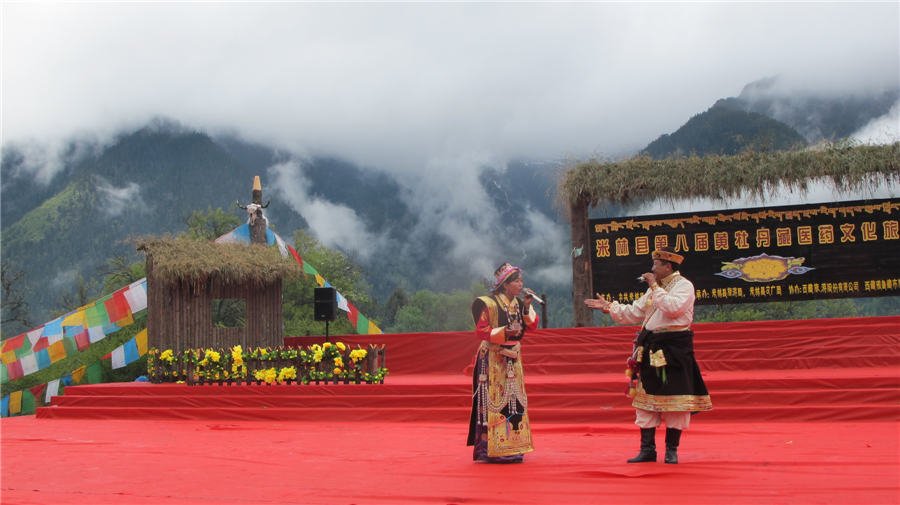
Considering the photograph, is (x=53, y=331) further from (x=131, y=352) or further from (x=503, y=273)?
(x=503, y=273)

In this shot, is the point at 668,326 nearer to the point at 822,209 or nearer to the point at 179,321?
the point at 822,209

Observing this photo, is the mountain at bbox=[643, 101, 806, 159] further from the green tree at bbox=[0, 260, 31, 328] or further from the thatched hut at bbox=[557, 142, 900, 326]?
the green tree at bbox=[0, 260, 31, 328]

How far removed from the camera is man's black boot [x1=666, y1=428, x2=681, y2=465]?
14.1ft

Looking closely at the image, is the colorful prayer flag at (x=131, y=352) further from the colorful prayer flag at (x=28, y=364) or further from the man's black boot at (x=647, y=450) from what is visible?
the man's black boot at (x=647, y=450)

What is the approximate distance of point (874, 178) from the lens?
428 inches

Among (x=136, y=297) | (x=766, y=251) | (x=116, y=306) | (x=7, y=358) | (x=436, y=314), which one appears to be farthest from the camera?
(x=436, y=314)

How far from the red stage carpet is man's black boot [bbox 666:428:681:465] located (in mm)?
150

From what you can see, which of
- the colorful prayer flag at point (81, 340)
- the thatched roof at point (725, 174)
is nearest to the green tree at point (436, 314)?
the thatched roof at point (725, 174)

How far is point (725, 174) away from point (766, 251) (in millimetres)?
1334

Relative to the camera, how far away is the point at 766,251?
10914 mm

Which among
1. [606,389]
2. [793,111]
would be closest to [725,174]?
[606,389]

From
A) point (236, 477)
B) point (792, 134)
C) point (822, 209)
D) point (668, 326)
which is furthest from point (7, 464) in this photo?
point (792, 134)

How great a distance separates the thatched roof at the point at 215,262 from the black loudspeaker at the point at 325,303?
2.27ft

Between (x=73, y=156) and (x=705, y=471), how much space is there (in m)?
50.7
